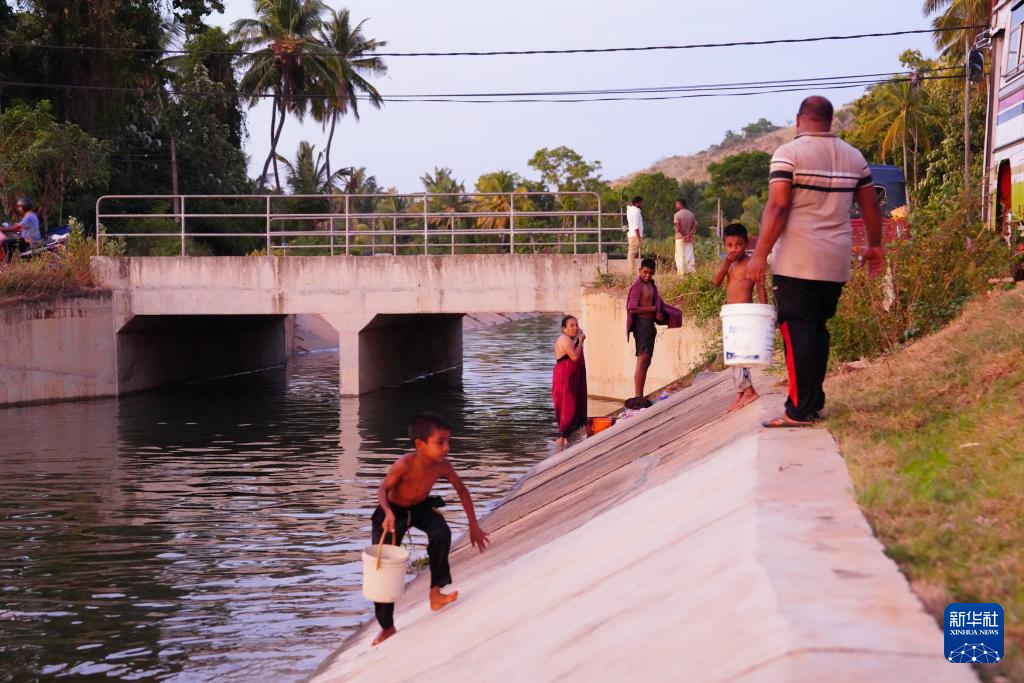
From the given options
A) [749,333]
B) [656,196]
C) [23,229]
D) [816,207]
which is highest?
[656,196]

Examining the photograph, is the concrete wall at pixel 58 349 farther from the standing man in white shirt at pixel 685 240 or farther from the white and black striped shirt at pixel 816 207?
the white and black striped shirt at pixel 816 207

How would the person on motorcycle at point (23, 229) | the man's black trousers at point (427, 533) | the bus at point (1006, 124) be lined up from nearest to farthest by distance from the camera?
the man's black trousers at point (427, 533) → the bus at point (1006, 124) → the person on motorcycle at point (23, 229)

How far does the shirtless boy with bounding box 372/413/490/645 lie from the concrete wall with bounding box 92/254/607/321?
61.7 ft

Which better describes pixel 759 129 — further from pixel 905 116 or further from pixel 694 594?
pixel 694 594

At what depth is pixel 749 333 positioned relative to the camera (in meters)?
8.21

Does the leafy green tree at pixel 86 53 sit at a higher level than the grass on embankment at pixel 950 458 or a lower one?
higher

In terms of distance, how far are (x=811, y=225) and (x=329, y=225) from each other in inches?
946

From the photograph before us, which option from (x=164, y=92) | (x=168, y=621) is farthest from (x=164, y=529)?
(x=164, y=92)

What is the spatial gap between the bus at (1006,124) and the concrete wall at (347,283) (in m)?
10.8

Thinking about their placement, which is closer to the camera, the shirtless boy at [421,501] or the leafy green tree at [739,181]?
the shirtless boy at [421,501]

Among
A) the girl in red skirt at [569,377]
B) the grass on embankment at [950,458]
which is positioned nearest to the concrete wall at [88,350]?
the girl in red skirt at [569,377]

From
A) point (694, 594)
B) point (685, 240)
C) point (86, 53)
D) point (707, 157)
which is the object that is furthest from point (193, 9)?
point (707, 157)

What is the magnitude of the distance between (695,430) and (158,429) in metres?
13.6

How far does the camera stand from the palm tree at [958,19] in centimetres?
4059
